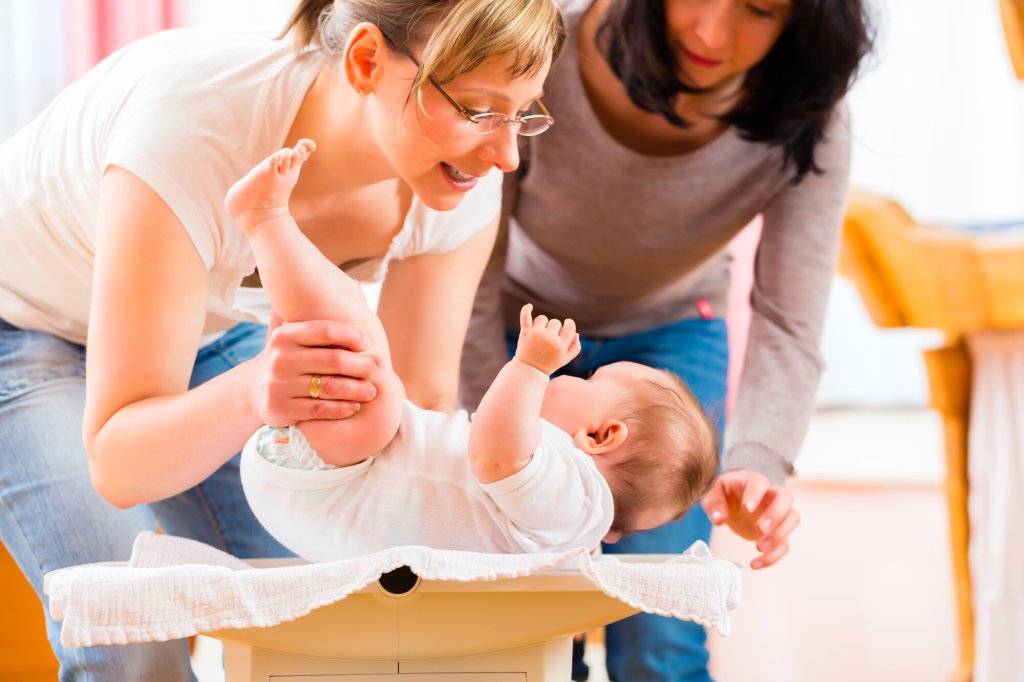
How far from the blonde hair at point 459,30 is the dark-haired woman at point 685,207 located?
0.38 meters

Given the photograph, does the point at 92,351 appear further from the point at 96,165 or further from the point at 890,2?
the point at 890,2

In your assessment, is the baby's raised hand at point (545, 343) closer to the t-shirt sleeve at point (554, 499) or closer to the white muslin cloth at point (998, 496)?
the t-shirt sleeve at point (554, 499)

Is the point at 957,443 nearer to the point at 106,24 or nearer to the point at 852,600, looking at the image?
the point at 852,600

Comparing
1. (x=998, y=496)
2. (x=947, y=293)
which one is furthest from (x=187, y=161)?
(x=998, y=496)

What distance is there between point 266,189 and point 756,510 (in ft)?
2.23

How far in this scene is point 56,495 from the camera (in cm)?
117

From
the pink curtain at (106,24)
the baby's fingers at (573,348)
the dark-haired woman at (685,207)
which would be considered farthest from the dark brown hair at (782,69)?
the pink curtain at (106,24)

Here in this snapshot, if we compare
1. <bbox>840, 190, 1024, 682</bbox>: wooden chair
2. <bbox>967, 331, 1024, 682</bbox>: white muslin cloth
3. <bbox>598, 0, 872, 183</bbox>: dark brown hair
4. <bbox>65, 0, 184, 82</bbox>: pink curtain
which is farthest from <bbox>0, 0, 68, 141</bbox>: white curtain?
<bbox>967, 331, 1024, 682</bbox>: white muslin cloth

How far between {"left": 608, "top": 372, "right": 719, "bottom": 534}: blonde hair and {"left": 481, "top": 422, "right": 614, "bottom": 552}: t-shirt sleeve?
0.06 m

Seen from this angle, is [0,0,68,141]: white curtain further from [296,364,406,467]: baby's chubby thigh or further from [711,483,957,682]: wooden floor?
[296,364,406,467]: baby's chubby thigh

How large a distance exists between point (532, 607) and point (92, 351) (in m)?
0.48

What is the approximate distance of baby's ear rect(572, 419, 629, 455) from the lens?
1101 mm

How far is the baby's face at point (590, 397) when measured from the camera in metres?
1.14

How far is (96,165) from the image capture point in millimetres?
1141
